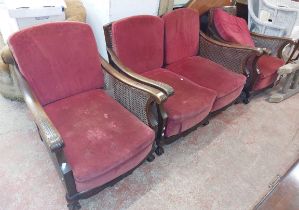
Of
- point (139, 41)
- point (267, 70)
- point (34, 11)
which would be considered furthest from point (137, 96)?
point (267, 70)

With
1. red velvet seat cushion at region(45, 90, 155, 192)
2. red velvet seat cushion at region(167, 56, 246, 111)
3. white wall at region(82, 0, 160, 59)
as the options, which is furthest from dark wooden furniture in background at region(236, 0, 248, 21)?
red velvet seat cushion at region(45, 90, 155, 192)

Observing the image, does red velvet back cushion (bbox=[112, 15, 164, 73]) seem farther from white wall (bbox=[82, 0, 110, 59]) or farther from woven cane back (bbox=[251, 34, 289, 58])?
woven cane back (bbox=[251, 34, 289, 58])

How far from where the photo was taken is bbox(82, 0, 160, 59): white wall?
164cm

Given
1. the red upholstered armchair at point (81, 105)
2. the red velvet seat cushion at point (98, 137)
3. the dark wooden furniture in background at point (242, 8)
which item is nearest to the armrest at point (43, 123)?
the red upholstered armchair at point (81, 105)

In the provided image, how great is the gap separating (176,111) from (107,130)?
1.52 ft

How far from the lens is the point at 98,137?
3.87 feet

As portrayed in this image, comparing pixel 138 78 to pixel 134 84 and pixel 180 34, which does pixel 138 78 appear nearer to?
pixel 134 84

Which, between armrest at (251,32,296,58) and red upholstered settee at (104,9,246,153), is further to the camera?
armrest at (251,32,296,58)

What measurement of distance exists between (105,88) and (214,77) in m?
0.87

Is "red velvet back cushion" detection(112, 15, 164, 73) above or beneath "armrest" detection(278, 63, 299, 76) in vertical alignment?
above

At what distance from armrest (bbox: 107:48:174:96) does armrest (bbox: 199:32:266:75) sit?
0.99 meters

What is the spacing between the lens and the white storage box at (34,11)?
1.59 metres

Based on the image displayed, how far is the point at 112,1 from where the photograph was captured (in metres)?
1.60

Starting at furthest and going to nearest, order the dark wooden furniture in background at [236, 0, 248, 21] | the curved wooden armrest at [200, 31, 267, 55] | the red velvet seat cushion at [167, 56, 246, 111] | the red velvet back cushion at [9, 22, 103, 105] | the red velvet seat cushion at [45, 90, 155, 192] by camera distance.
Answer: the dark wooden furniture in background at [236, 0, 248, 21], the curved wooden armrest at [200, 31, 267, 55], the red velvet seat cushion at [167, 56, 246, 111], the red velvet back cushion at [9, 22, 103, 105], the red velvet seat cushion at [45, 90, 155, 192]
